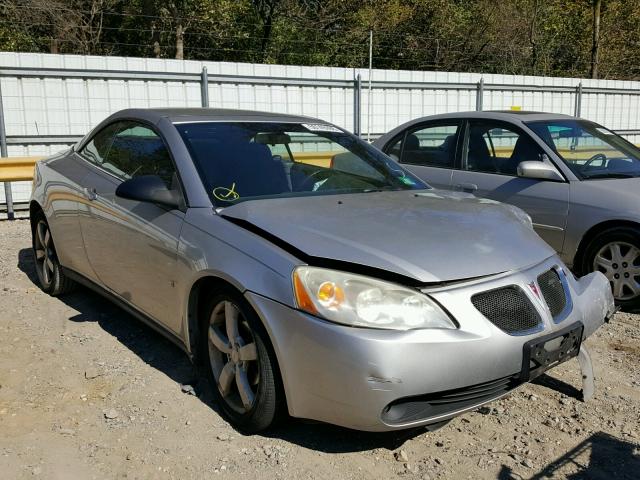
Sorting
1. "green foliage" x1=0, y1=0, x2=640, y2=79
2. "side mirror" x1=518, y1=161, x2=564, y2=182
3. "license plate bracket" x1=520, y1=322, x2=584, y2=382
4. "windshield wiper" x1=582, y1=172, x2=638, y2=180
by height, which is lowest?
"license plate bracket" x1=520, y1=322, x2=584, y2=382

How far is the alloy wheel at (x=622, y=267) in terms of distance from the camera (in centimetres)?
503

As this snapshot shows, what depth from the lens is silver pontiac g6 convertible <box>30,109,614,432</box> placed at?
2650 millimetres

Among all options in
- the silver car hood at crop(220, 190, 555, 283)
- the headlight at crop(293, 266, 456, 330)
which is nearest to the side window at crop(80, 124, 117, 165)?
the silver car hood at crop(220, 190, 555, 283)

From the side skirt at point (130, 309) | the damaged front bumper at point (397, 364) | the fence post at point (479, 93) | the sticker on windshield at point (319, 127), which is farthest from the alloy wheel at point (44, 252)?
the fence post at point (479, 93)

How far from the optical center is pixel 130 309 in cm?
402

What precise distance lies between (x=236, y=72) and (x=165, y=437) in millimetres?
8685

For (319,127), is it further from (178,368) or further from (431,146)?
(431,146)

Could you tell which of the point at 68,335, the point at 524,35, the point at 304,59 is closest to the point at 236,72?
the point at 68,335

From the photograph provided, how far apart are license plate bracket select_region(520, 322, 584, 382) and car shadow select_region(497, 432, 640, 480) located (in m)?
0.41

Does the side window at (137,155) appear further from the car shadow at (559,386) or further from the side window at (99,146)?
the car shadow at (559,386)

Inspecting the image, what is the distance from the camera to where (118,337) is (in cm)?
440

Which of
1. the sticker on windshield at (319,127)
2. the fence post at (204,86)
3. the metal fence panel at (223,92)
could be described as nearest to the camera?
the sticker on windshield at (319,127)

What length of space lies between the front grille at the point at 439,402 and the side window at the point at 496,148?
3.48m

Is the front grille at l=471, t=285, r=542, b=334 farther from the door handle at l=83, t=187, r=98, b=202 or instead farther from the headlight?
the door handle at l=83, t=187, r=98, b=202
